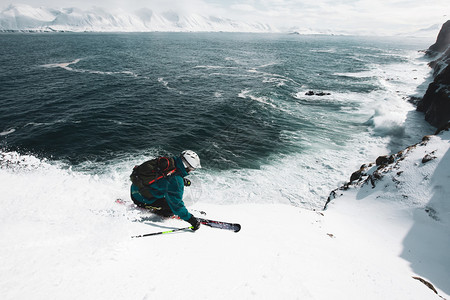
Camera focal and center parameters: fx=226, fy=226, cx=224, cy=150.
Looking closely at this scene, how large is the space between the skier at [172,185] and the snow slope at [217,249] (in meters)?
0.78

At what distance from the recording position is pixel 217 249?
712 cm

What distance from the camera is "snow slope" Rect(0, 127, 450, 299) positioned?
4.64 m

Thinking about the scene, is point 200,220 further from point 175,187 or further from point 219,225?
point 175,187

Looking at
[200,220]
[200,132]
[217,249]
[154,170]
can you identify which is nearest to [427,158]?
[200,220]

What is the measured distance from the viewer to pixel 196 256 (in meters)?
6.38

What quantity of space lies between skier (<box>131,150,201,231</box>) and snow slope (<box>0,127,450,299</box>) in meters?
0.78

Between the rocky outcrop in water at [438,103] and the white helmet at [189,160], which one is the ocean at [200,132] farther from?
the rocky outcrop in water at [438,103]

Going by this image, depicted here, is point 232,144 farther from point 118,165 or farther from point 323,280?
point 323,280

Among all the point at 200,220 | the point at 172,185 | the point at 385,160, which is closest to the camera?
the point at 172,185

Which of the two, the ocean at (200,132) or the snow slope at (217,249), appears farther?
the ocean at (200,132)

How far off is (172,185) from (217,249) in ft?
8.11

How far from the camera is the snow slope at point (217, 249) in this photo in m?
4.64

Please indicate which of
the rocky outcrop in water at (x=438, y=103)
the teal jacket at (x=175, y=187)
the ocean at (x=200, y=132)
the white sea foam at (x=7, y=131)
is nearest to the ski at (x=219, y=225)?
the ocean at (x=200, y=132)

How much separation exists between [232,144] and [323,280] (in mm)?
19166
